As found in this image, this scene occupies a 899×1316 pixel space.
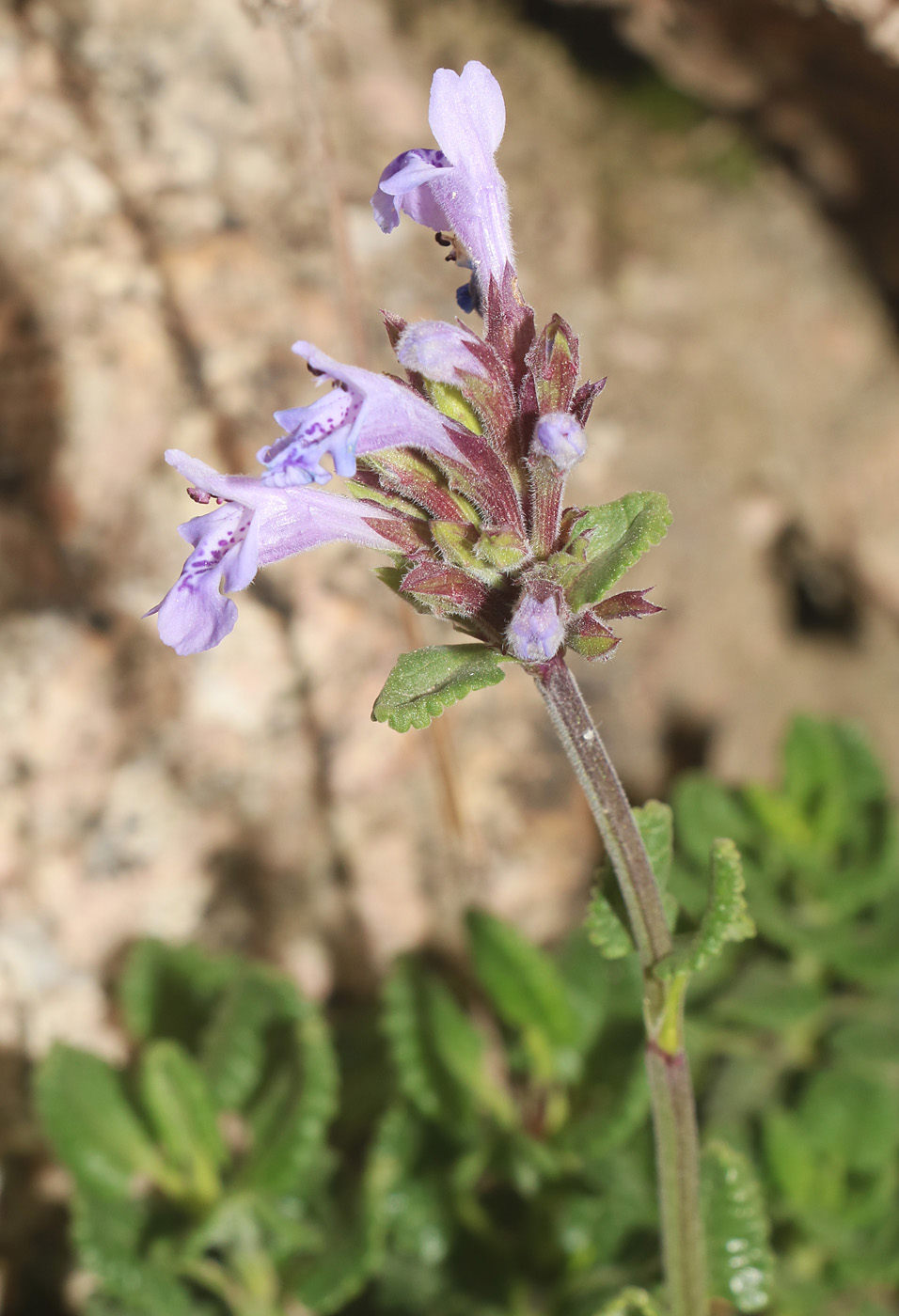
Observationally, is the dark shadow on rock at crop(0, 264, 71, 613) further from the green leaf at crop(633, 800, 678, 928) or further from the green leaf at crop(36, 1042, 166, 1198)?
the green leaf at crop(633, 800, 678, 928)

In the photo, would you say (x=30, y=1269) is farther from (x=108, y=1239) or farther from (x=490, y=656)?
(x=490, y=656)

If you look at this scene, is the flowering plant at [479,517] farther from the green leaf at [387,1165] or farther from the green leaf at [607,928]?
the green leaf at [387,1165]

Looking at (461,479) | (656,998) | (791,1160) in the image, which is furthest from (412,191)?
(791,1160)

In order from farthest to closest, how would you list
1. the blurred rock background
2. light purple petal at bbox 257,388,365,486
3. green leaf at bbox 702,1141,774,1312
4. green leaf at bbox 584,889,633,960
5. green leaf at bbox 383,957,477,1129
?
the blurred rock background
green leaf at bbox 383,957,477,1129
green leaf at bbox 702,1141,774,1312
green leaf at bbox 584,889,633,960
light purple petal at bbox 257,388,365,486

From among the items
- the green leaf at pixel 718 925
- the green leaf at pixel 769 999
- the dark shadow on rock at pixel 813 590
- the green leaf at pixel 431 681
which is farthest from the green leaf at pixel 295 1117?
the dark shadow on rock at pixel 813 590

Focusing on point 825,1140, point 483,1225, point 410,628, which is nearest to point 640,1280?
point 483,1225

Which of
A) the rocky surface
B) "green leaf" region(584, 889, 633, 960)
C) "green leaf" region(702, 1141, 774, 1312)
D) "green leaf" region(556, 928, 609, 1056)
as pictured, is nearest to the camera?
"green leaf" region(584, 889, 633, 960)

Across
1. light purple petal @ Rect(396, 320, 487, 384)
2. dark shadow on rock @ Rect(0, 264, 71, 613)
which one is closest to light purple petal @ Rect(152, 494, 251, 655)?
light purple petal @ Rect(396, 320, 487, 384)
